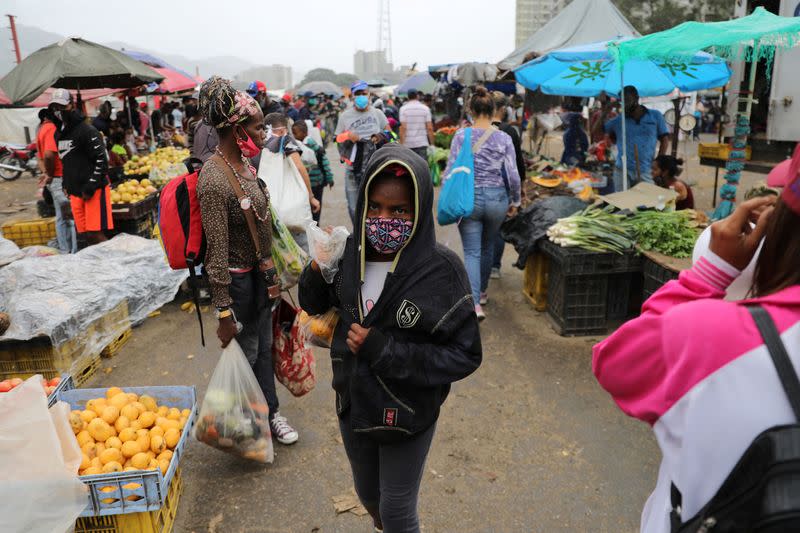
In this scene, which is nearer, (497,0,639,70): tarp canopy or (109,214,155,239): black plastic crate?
(109,214,155,239): black plastic crate

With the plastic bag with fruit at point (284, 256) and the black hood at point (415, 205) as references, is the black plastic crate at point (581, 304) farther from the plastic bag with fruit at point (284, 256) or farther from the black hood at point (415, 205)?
the black hood at point (415, 205)

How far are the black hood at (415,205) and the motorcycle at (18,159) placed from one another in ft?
60.0

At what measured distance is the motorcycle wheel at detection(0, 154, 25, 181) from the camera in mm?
16719

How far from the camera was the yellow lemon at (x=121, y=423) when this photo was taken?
3.14 meters

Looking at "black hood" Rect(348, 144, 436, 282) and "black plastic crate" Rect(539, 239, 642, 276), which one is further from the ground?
"black hood" Rect(348, 144, 436, 282)

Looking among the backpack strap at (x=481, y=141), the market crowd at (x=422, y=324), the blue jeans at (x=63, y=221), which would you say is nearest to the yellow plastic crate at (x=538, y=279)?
the backpack strap at (x=481, y=141)

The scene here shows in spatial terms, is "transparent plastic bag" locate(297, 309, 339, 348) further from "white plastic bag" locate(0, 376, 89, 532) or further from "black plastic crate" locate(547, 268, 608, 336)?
"black plastic crate" locate(547, 268, 608, 336)

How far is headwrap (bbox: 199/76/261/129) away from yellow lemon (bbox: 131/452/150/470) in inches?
70.2

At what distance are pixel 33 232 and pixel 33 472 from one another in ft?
23.5

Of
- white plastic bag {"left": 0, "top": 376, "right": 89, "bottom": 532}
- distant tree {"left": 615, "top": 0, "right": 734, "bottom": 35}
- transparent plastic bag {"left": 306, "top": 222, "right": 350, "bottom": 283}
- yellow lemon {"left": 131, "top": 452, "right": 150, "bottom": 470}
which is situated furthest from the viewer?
distant tree {"left": 615, "top": 0, "right": 734, "bottom": 35}

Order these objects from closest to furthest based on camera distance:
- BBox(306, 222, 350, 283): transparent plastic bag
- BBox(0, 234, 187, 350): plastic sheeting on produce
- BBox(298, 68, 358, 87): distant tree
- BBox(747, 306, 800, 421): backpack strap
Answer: BBox(747, 306, 800, 421): backpack strap < BBox(306, 222, 350, 283): transparent plastic bag < BBox(0, 234, 187, 350): plastic sheeting on produce < BBox(298, 68, 358, 87): distant tree

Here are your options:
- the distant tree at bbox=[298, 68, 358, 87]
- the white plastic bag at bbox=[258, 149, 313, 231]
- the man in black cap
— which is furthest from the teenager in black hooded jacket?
the distant tree at bbox=[298, 68, 358, 87]

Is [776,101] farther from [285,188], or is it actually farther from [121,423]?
[121,423]

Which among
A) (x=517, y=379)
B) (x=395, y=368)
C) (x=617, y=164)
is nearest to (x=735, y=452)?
(x=395, y=368)
